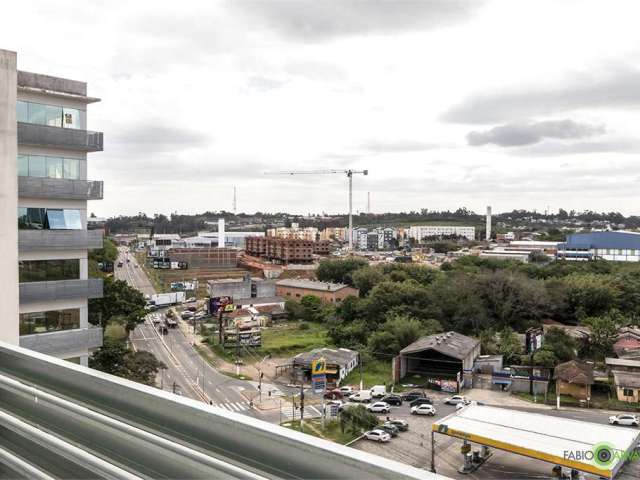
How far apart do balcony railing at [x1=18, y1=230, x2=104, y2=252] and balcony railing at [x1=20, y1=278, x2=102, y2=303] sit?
0.28m

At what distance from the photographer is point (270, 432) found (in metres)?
0.55

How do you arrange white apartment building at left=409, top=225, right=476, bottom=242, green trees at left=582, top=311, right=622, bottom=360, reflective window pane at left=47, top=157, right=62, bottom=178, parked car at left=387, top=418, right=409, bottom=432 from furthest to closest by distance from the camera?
white apartment building at left=409, top=225, right=476, bottom=242 < green trees at left=582, top=311, right=622, bottom=360 < parked car at left=387, top=418, right=409, bottom=432 < reflective window pane at left=47, top=157, right=62, bottom=178

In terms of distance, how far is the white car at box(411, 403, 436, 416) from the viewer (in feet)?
25.4

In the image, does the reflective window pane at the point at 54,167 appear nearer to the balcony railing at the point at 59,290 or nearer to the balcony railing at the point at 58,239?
the balcony railing at the point at 58,239

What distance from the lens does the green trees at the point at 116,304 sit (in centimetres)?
909

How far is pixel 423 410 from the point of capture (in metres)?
7.75

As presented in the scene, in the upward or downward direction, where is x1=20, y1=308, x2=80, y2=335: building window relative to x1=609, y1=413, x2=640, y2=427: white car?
upward

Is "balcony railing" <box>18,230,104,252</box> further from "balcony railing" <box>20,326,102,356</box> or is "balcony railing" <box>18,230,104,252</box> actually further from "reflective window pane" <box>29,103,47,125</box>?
"reflective window pane" <box>29,103,47,125</box>

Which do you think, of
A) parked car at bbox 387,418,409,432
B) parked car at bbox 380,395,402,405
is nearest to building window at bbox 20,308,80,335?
parked car at bbox 387,418,409,432

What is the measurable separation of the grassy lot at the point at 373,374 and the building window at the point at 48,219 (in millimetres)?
6135

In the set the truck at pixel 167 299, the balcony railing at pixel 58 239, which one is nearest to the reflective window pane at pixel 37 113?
the balcony railing at pixel 58 239

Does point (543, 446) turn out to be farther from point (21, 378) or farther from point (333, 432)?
point (21, 378)

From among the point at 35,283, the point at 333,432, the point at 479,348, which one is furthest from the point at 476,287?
the point at 35,283

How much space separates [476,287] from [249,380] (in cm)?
608
